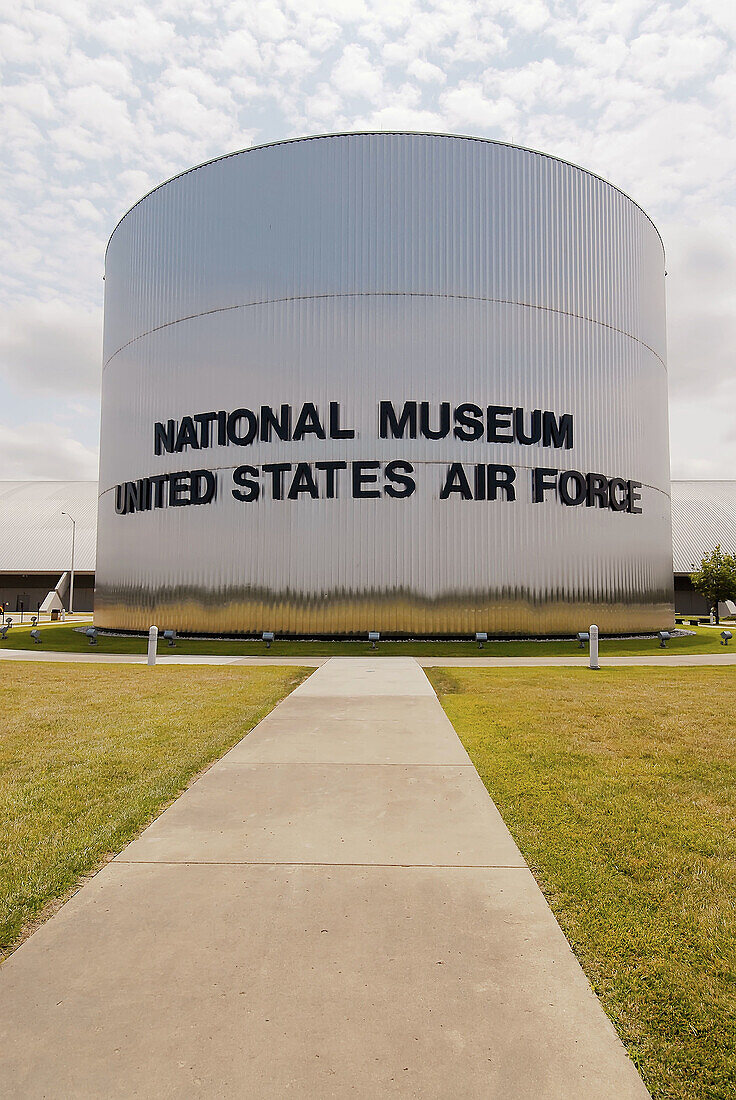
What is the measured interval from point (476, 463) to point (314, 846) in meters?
21.3

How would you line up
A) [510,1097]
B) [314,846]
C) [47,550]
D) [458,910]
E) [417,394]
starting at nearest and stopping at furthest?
1. [510,1097]
2. [458,910]
3. [314,846]
4. [417,394]
5. [47,550]

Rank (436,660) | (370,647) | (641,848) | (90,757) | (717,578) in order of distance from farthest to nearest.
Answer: (717,578) < (370,647) < (436,660) < (90,757) < (641,848)

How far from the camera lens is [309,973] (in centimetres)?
326

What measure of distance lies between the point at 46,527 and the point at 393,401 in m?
53.4

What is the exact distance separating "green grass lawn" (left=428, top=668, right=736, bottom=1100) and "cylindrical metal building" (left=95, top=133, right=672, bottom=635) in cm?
1429

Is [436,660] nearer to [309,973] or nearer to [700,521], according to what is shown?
[309,973]

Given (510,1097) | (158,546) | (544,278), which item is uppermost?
(544,278)

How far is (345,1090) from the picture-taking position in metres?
2.51

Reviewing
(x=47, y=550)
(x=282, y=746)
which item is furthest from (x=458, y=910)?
(x=47, y=550)

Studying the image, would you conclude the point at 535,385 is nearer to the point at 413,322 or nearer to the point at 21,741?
the point at 413,322

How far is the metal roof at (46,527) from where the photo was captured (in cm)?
6362

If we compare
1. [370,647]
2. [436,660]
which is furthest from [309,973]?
[370,647]

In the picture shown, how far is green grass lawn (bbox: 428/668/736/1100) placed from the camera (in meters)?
2.88

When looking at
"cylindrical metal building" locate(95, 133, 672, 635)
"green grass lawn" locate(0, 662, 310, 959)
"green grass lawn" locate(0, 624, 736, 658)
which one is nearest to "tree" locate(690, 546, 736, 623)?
"cylindrical metal building" locate(95, 133, 672, 635)
